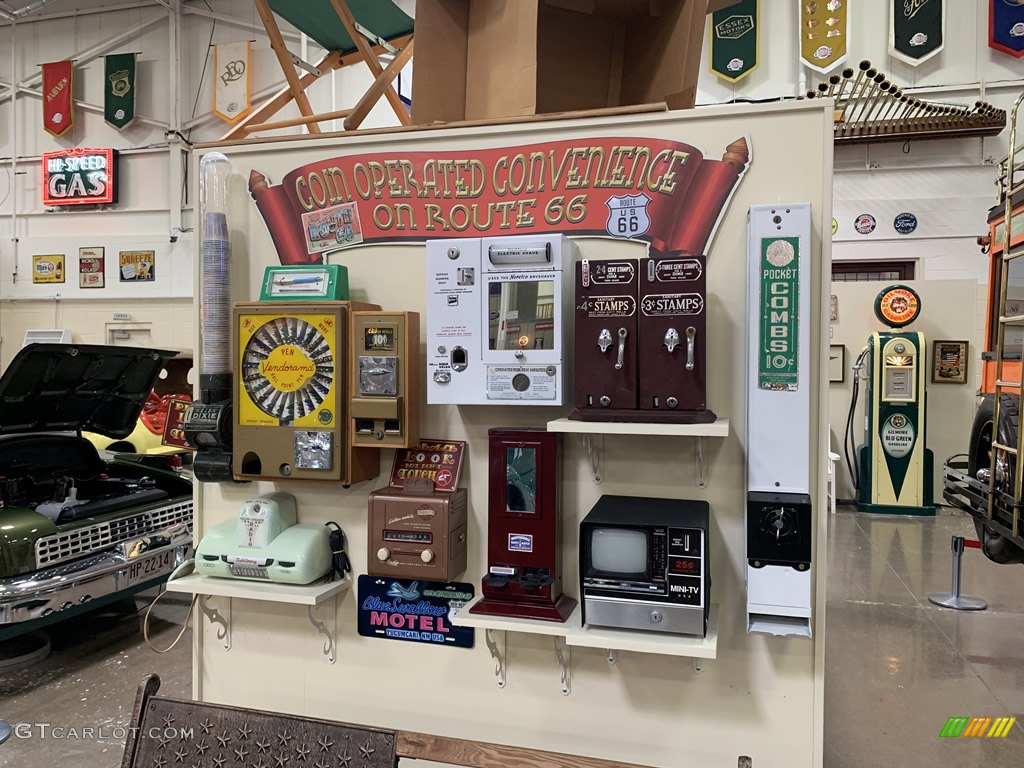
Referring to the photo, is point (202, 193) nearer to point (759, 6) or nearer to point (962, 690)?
point (962, 690)

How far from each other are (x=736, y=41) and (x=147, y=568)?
25.7ft

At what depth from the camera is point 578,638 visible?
2.14 meters

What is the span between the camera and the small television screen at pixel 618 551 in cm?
210

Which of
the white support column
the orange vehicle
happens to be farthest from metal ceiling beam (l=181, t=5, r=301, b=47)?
the orange vehicle

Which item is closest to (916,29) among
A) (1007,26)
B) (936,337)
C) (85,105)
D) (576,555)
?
(1007,26)

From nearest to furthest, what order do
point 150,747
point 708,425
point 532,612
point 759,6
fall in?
1. point 150,747
2. point 708,425
3. point 532,612
4. point 759,6

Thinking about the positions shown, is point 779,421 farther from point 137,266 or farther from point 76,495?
point 137,266

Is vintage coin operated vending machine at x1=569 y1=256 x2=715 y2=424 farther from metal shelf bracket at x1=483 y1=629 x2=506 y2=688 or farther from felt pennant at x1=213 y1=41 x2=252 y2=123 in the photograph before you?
felt pennant at x1=213 y1=41 x2=252 y2=123

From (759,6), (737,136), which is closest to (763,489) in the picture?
(737,136)

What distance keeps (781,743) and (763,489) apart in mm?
854

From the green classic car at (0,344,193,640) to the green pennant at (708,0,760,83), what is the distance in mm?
6851

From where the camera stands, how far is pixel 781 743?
92.0 inches

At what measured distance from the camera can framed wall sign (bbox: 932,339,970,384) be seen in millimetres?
7602

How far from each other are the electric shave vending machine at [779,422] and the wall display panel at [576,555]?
110 millimetres
